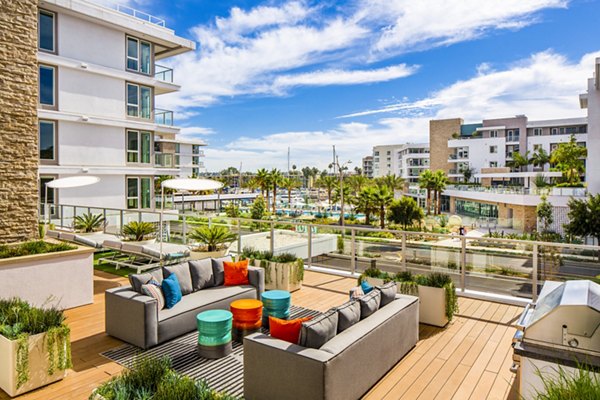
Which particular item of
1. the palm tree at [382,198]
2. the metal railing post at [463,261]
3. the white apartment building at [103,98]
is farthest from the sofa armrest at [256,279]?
the palm tree at [382,198]

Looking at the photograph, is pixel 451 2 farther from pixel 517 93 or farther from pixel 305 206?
pixel 517 93

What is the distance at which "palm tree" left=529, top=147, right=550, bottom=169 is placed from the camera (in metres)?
49.4


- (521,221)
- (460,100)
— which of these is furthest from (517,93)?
(521,221)

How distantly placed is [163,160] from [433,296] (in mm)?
17466

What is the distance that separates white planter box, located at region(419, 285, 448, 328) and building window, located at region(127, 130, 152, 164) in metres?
16.7

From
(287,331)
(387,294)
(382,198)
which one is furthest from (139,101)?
(382,198)

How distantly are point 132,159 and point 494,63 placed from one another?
3507 centimetres

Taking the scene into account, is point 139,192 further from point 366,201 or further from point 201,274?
point 366,201

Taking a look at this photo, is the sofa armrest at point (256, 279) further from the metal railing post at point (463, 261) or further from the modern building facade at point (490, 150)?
the modern building facade at point (490, 150)

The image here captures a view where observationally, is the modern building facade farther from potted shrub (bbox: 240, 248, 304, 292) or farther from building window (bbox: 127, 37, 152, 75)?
potted shrub (bbox: 240, 248, 304, 292)

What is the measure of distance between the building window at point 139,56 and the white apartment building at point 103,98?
1.7 inches

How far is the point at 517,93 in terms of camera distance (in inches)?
2183

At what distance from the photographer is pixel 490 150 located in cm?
5375

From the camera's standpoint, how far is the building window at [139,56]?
18031 mm
